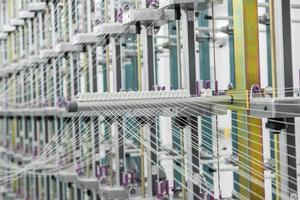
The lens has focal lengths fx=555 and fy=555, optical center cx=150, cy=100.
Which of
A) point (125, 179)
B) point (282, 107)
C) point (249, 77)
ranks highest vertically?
point (249, 77)

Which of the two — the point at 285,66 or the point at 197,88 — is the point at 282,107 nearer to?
the point at 285,66

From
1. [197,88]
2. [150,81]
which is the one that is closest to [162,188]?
[150,81]

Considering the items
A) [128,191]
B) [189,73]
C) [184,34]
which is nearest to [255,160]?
[189,73]

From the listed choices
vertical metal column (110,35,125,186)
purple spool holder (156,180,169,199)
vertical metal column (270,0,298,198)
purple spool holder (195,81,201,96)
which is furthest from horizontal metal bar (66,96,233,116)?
vertical metal column (110,35,125,186)

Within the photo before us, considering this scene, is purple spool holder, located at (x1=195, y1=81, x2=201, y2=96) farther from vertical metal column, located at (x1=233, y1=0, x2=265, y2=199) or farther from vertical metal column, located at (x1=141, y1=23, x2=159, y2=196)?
vertical metal column, located at (x1=141, y1=23, x2=159, y2=196)

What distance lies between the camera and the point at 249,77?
2.80 metres

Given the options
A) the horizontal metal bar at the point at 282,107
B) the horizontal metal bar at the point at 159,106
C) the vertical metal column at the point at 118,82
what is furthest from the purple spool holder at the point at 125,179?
the horizontal metal bar at the point at 282,107

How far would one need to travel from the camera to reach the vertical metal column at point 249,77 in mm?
2783

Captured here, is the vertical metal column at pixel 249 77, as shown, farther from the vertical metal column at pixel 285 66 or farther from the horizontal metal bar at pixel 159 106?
the vertical metal column at pixel 285 66

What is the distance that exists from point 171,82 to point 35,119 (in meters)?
2.22

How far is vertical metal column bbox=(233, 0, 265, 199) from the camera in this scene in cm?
278

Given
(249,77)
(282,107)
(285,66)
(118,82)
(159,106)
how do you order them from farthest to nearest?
(118,82)
(249,77)
(159,106)
(285,66)
(282,107)

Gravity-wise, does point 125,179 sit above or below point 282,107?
below

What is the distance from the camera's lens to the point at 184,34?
115 inches
